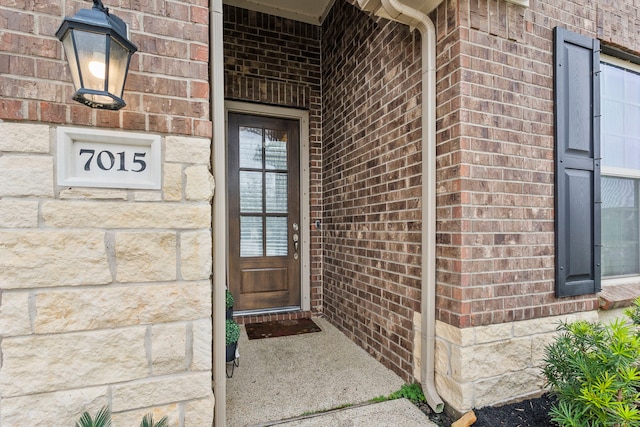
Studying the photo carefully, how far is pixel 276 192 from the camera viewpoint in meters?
3.49

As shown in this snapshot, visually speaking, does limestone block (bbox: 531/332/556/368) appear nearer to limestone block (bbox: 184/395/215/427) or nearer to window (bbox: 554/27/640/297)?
window (bbox: 554/27/640/297)

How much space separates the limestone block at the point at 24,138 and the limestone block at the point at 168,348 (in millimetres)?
849

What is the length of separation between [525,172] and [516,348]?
104cm

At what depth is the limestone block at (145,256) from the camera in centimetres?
133

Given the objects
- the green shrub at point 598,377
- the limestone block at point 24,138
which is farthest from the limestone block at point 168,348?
the green shrub at point 598,377

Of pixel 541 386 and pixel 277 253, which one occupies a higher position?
pixel 277 253

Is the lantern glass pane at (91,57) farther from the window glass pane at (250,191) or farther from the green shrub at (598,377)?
the green shrub at (598,377)

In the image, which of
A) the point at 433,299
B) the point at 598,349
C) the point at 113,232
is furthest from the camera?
the point at 433,299

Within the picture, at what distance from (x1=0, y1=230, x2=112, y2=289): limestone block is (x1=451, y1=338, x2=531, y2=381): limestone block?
1782mm

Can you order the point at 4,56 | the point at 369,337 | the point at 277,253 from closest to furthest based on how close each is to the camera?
the point at 4,56 → the point at 369,337 → the point at 277,253

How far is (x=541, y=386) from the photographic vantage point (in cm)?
191

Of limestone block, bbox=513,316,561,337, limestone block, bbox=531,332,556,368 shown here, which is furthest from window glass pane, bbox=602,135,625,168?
limestone block, bbox=531,332,556,368

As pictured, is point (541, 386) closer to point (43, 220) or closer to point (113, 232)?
point (113, 232)

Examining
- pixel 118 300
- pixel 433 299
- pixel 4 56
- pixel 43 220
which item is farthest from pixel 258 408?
pixel 4 56
